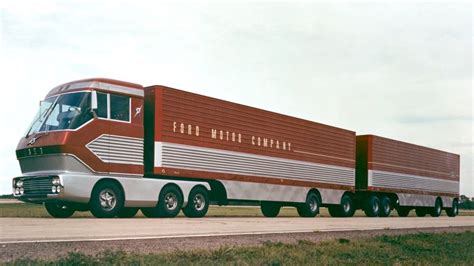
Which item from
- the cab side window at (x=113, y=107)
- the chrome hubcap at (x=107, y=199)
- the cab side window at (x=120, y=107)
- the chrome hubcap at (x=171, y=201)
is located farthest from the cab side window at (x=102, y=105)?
the chrome hubcap at (x=171, y=201)

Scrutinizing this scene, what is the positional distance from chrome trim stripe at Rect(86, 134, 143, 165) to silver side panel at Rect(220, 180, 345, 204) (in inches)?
142

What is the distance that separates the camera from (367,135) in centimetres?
2847

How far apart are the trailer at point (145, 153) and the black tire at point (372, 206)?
6483 millimetres

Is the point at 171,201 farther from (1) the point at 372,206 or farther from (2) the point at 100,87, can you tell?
(1) the point at 372,206

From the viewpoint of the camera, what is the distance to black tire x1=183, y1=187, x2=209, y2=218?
17.1 metres

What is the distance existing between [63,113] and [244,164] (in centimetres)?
696

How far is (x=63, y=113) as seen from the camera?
49.4 ft

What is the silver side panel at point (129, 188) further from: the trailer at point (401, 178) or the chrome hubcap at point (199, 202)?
the trailer at point (401, 178)

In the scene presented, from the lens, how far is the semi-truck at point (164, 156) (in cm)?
1464

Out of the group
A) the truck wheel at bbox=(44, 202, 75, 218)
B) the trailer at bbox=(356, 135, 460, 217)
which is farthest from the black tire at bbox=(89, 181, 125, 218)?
the trailer at bbox=(356, 135, 460, 217)

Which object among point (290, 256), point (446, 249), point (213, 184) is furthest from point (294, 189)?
point (290, 256)

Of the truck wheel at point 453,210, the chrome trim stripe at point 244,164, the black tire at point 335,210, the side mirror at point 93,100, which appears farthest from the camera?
the truck wheel at point 453,210

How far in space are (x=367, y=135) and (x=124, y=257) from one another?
22607 millimetres

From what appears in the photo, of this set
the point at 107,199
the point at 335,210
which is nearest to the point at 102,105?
the point at 107,199
